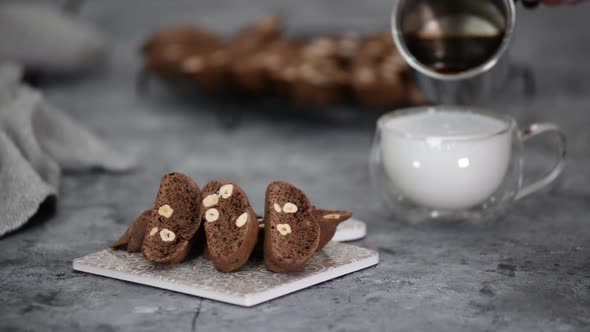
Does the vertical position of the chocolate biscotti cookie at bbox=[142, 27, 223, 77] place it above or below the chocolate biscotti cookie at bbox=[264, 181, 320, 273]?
above

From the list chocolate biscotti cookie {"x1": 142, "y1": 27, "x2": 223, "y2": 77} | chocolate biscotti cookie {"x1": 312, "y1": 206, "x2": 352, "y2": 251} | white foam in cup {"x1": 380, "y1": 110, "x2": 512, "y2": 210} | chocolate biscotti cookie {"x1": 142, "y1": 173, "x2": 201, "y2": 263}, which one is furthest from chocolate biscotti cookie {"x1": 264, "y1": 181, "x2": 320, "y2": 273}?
chocolate biscotti cookie {"x1": 142, "y1": 27, "x2": 223, "y2": 77}

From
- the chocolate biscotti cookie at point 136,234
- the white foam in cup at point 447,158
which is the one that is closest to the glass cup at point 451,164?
the white foam in cup at point 447,158

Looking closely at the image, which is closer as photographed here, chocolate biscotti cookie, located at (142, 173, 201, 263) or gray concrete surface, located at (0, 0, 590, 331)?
gray concrete surface, located at (0, 0, 590, 331)

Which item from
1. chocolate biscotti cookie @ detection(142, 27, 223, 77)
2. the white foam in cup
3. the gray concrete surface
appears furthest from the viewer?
chocolate biscotti cookie @ detection(142, 27, 223, 77)

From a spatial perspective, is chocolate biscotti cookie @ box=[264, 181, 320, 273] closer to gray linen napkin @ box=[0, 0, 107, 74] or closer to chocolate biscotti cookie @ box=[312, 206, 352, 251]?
chocolate biscotti cookie @ box=[312, 206, 352, 251]

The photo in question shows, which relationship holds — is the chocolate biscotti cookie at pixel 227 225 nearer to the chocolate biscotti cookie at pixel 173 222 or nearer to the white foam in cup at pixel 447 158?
the chocolate biscotti cookie at pixel 173 222

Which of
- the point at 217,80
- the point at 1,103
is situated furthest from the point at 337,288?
the point at 217,80

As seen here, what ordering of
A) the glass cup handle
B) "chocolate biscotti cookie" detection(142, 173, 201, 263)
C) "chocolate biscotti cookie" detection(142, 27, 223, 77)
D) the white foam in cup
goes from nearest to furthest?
"chocolate biscotti cookie" detection(142, 173, 201, 263), the white foam in cup, the glass cup handle, "chocolate biscotti cookie" detection(142, 27, 223, 77)
